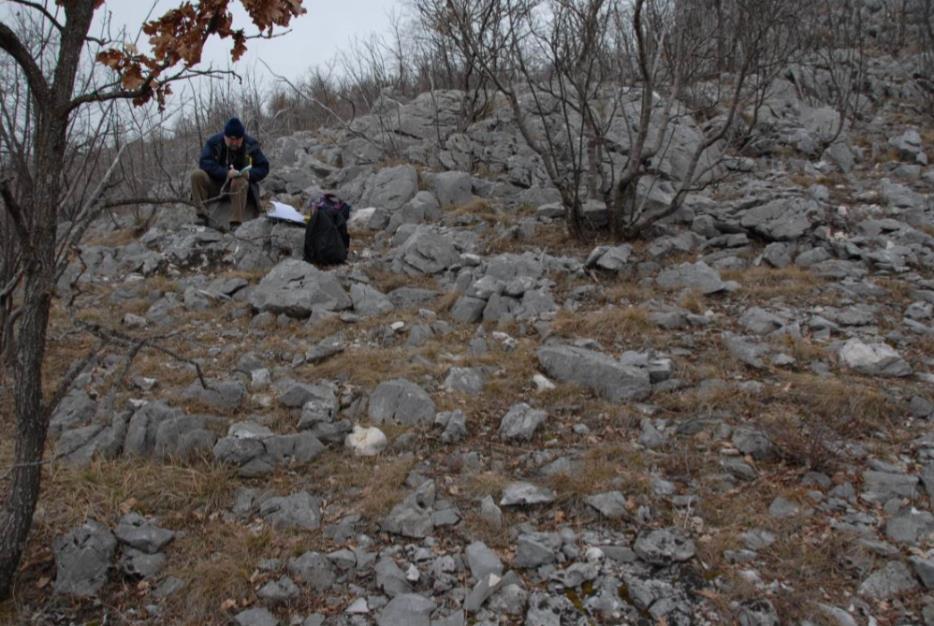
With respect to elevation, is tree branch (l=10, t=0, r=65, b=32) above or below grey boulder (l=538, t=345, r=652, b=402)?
above

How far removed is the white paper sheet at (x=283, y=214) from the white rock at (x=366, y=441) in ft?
13.4

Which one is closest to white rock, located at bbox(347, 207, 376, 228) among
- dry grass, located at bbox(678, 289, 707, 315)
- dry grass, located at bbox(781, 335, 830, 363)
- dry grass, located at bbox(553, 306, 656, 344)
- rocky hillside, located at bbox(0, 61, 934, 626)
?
rocky hillside, located at bbox(0, 61, 934, 626)

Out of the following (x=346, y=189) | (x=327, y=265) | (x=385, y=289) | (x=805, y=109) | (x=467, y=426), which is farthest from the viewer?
(x=805, y=109)

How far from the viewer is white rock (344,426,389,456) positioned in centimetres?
374

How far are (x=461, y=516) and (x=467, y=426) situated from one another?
2.63 ft

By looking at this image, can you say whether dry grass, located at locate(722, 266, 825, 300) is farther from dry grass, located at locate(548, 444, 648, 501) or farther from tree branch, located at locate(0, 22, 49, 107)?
tree branch, located at locate(0, 22, 49, 107)

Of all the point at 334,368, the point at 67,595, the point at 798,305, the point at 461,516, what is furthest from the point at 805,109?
the point at 67,595

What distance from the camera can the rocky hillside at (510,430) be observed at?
2.78 meters

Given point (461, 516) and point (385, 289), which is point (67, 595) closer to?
point (461, 516)

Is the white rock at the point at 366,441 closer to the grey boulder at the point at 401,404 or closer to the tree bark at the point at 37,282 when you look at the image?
the grey boulder at the point at 401,404

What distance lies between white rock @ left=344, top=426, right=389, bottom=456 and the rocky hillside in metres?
0.02

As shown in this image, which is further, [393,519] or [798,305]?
[798,305]

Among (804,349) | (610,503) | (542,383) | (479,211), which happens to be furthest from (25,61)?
(479,211)

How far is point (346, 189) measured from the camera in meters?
9.37
